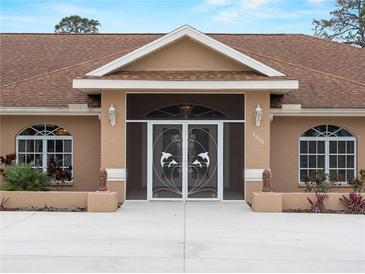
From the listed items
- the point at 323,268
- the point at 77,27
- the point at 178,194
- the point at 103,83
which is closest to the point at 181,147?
the point at 178,194

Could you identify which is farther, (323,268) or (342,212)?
(342,212)

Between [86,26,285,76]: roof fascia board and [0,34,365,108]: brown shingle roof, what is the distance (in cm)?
58

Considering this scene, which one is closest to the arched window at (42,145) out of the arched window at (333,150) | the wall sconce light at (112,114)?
the wall sconce light at (112,114)

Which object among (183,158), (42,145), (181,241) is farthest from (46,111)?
(181,241)

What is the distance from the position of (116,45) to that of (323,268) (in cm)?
1801

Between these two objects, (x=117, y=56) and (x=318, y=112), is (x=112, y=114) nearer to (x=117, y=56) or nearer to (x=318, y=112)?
(x=117, y=56)

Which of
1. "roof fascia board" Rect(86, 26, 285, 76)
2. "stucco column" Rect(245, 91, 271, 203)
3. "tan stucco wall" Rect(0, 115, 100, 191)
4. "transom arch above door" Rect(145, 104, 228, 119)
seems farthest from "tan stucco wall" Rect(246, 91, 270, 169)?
"tan stucco wall" Rect(0, 115, 100, 191)

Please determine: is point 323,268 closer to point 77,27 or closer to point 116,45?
point 116,45

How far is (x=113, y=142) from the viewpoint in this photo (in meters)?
16.2

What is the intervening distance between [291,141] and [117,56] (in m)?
6.39

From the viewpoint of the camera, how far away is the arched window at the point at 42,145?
18.1m

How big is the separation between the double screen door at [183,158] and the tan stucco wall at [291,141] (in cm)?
229

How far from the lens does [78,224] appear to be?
487 inches

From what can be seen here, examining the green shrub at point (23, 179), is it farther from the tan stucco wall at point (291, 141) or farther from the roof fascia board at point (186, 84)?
the tan stucco wall at point (291, 141)
